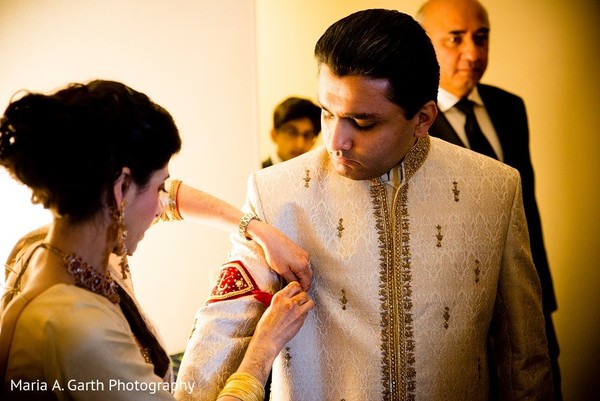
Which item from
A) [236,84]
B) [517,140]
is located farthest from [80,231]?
[517,140]

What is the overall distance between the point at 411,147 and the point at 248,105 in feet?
4.01

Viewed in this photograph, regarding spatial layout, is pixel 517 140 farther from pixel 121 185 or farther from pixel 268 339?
pixel 121 185

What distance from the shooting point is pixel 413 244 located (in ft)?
4.81

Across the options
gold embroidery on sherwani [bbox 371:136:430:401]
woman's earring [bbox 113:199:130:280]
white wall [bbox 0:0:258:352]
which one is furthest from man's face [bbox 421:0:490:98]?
woman's earring [bbox 113:199:130:280]

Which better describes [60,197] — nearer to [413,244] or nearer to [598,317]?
[413,244]

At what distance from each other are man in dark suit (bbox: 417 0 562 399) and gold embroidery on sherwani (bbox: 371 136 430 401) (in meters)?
0.82

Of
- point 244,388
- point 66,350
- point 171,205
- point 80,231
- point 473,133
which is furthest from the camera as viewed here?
point 473,133

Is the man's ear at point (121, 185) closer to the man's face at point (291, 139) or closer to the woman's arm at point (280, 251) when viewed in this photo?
the woman's arm at point (280, 251)

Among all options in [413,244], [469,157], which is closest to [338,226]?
[413,244]

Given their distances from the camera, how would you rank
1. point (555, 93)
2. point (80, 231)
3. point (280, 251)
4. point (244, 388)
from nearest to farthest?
point (80, 231) → point (244, 388) → point (280, 251) → point (555, 93)

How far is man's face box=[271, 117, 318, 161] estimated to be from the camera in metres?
2.57

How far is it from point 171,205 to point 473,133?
127cm

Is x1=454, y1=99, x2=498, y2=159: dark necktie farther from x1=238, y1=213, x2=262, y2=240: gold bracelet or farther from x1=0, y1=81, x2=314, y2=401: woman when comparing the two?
x1=0, y1=81, x2=314, y2=401: woman

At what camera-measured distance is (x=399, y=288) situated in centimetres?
143
